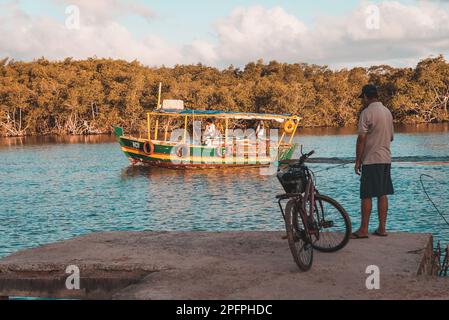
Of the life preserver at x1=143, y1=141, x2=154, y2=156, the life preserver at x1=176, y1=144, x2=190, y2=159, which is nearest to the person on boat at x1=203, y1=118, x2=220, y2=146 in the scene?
the life preserver at x1=176, y1=144, x2=190, y2=159

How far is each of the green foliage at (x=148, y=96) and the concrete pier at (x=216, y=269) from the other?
81412mm

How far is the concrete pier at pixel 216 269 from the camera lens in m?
6.48

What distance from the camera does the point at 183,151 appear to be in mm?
36562

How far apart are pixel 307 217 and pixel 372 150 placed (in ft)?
5.02

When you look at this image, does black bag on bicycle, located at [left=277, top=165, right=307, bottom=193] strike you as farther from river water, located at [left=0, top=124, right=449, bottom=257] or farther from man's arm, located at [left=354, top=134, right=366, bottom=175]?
river water, located at [left=0, top=124, right=449, bottom=257]

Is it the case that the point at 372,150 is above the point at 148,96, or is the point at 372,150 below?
below

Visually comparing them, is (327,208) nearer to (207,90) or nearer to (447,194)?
(447,194)

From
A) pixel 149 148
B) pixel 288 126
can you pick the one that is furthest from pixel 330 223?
pixel 149 148

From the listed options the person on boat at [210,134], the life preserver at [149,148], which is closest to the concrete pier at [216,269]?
the person on boat at [210,134]

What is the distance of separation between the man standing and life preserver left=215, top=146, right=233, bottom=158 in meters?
27.7

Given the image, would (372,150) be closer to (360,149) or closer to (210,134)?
(360,149)

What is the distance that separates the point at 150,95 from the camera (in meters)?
94.5

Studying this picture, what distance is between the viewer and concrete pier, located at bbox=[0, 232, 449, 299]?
255 inches
